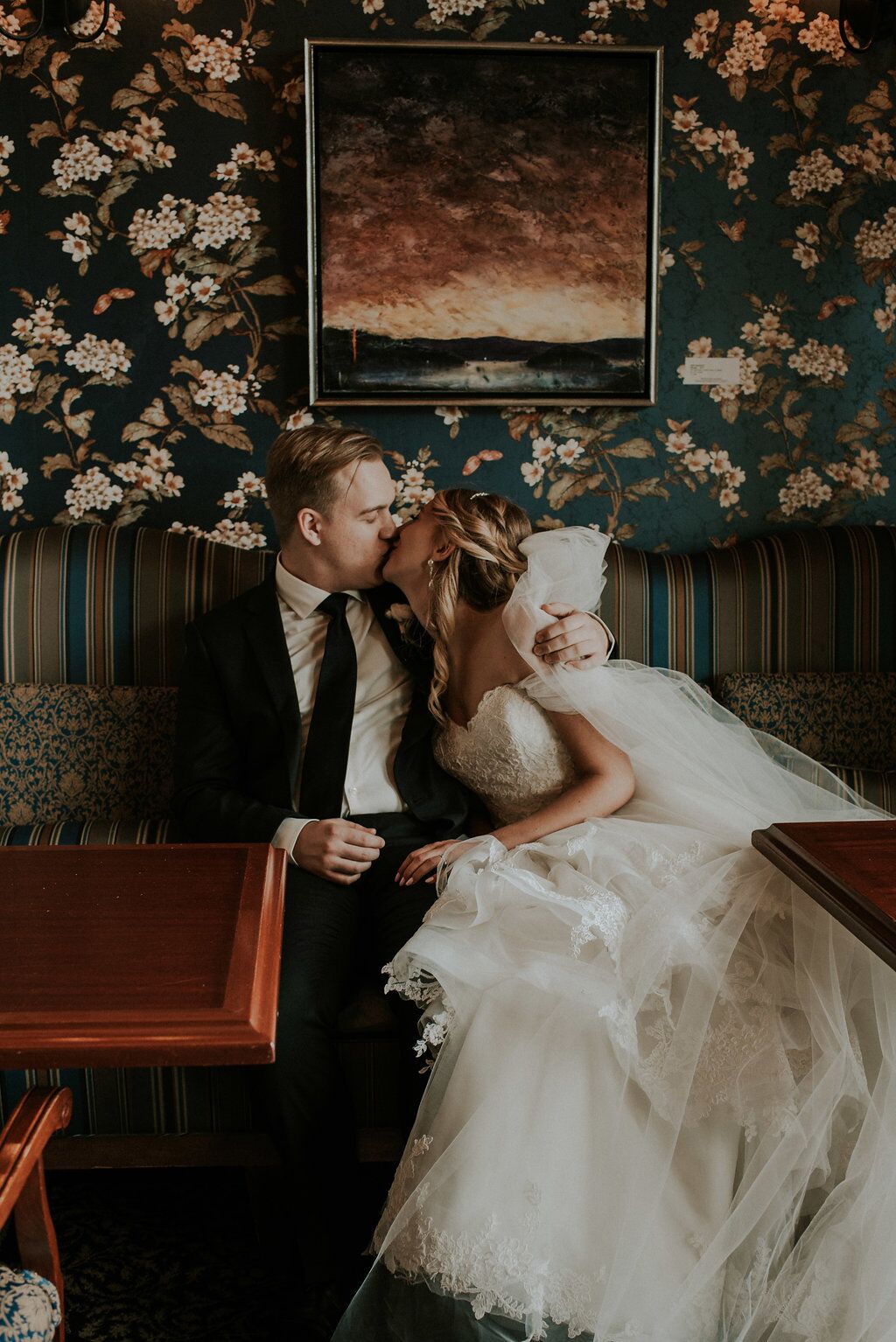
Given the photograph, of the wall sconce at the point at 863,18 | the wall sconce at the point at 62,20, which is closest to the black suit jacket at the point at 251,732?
the wall sconce at the point at 62,20

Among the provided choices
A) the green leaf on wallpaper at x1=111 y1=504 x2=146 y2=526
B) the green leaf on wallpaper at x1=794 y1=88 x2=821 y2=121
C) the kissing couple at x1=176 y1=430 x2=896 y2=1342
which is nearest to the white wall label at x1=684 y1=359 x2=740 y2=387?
the green leaf on wallpaper at x1=794 y1=88 x2=821 y2=121

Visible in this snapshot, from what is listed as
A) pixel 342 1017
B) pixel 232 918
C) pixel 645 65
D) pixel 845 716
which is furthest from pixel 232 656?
pixel 645 65

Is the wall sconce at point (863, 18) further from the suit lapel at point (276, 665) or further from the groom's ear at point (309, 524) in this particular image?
the suit lapel at point (276, 665)

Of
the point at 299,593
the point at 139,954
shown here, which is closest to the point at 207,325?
the point at 299,593

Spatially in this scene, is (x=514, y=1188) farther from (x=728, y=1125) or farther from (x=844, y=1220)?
(x=844, y=1220)

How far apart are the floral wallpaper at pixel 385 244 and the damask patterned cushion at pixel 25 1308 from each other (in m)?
1.99

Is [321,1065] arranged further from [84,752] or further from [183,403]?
[183,403]

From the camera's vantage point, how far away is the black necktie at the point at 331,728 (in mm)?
2152

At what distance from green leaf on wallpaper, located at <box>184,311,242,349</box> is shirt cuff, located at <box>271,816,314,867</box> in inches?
53.4

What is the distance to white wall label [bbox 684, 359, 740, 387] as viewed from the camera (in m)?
2.82

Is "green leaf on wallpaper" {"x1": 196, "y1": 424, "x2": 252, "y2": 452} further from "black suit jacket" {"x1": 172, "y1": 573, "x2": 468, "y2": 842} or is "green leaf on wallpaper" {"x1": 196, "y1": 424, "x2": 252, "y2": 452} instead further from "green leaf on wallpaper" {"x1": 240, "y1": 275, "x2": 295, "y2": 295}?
"black suit jacket" {"x1": 172, "y1": 573, "x2": 468, "y2": 842}

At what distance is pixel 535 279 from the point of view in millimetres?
2723

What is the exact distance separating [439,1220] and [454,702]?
3.30 ft

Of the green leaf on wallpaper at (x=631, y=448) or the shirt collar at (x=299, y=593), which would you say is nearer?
the shirt collar at (x=299, y=593)
